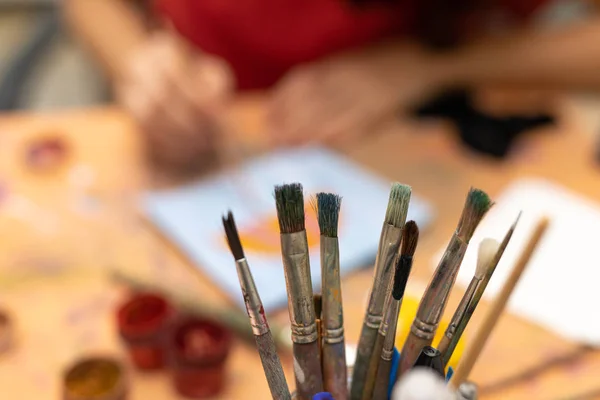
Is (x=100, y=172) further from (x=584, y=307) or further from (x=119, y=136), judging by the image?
(x=584, y=307)

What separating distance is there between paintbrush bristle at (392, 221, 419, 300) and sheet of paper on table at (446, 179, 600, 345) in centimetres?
19

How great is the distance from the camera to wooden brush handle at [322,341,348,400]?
272mm

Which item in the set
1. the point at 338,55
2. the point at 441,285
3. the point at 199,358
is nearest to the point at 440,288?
the point at 441,285

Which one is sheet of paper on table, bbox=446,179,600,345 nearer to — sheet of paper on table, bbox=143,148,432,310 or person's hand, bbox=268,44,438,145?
sheet of paper on table, bbox=143,148,432,310

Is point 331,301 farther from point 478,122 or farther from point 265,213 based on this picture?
point 478,122

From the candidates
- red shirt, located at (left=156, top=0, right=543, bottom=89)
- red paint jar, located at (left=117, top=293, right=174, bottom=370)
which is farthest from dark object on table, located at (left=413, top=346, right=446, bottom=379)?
red shirt, located at (left=156, top=0, right=543, bottom=89)

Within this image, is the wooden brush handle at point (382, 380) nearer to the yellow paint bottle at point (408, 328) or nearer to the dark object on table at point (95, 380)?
the yellow paint bottle at point (408, 328)

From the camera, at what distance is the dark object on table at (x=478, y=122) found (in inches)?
28.2

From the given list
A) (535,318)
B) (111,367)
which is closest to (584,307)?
(535,318)

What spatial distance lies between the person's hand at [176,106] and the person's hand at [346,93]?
0.31 ft

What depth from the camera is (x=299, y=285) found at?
25 centimetres

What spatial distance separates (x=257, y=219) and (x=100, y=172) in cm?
20

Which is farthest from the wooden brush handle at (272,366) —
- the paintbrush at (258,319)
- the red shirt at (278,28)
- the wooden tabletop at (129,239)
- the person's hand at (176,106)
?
the red shirt at (278,28)

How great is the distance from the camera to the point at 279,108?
0.78 m
